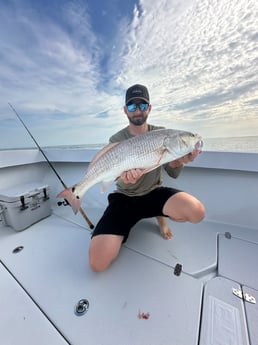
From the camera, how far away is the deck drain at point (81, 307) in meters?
0.81

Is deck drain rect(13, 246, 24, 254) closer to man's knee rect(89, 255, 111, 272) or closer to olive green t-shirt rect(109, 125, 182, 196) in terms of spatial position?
man's knee rect(89, 255, 111, 272)

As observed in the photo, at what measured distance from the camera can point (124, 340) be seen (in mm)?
691

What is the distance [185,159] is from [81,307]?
1.15 metres

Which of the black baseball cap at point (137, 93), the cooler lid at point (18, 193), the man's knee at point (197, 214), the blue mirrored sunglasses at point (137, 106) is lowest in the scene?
the man's knee at point (197, 214)

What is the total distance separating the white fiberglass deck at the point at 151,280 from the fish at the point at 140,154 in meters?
0.51

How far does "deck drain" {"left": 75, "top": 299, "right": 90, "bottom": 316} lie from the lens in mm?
809

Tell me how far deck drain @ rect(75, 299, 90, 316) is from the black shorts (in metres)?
0.42

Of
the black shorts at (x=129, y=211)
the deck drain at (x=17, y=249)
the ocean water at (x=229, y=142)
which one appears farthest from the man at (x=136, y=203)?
the ocean water at (x=229, y=142)

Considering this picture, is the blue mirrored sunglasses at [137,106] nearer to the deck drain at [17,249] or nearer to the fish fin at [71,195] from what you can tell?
the fish fin at [71,195]

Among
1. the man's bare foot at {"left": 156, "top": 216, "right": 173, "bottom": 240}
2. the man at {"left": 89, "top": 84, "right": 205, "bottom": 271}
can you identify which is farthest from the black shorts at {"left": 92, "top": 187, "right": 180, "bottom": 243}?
the man's bare foot at {"left": 156, "top": 216, "right": 173, "bottom": 240}

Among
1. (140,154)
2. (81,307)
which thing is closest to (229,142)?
(140,154)

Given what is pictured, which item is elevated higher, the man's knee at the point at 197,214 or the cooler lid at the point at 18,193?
the cooler lid at the point at 18,193

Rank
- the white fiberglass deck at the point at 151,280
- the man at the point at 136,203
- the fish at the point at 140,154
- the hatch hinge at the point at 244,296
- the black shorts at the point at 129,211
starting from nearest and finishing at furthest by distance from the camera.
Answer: the white fiberglass deck at the point at 151,280 < the hatch hinge at the point at 244,296 < the fish at the point at 140,154 < the man at the point at 136,203 < the black shorts at the point at 129,211

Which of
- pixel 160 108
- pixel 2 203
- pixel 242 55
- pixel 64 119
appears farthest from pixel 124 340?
pixel 64 119
